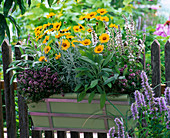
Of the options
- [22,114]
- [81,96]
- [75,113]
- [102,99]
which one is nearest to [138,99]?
[102,99]

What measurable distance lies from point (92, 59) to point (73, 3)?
155 cm

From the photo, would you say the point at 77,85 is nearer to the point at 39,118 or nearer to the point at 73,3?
the point at 39,118

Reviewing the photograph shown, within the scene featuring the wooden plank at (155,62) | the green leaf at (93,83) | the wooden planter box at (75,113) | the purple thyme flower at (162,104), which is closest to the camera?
the purple thyme flower at (162,104)

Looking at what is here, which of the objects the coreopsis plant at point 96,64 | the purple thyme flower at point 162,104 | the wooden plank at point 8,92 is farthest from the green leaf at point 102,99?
the wooden plank at point 8,92

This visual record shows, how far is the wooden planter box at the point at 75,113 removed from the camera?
174 centimetres

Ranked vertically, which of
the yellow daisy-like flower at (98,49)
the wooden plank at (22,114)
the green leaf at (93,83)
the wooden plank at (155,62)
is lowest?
the wooden plank at (22,114)

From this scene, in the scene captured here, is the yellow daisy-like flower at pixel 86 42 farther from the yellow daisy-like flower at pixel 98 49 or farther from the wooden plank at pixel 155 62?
the wooden plank at pixel 155 62

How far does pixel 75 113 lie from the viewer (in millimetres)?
1827

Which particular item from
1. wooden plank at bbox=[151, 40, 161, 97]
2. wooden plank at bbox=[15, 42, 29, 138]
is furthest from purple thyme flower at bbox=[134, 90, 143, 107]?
wooden plank at bbox=[15, 42, 29, 138]

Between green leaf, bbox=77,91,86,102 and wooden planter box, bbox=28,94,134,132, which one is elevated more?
green leaf, bbox=77,91,86,102

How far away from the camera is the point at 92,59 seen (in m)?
1.73

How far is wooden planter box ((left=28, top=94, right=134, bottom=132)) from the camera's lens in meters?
1.74

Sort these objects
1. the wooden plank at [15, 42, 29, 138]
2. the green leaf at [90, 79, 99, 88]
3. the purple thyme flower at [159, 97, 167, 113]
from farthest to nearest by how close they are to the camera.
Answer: the wooden plank at [15, 42, 29, 138] → the green leaf at [90, 79, 99, 88] → the purple thyme flower at [159, 97, 167, 113]

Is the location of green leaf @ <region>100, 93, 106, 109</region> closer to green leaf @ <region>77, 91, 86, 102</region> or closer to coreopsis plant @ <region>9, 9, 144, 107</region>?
coreopsis plant @ <region>9, 9, 144, 107</region>
